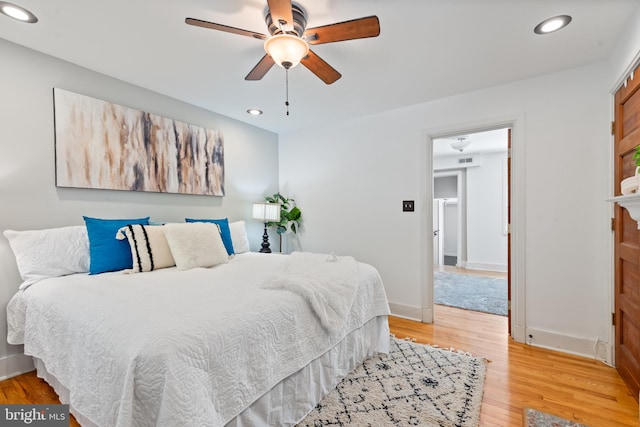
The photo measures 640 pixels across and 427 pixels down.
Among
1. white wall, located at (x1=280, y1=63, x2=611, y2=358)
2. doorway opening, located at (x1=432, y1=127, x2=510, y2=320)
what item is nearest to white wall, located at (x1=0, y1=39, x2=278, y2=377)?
white wall, located at (x1=280, y1=63, x2=611, y2=358)

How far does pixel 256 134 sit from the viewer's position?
4051mm

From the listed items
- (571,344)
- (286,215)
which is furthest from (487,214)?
(286,215)

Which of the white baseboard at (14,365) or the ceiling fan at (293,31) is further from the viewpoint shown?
the white baseboard at (14,365)

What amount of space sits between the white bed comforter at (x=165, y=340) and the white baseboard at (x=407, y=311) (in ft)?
5.00

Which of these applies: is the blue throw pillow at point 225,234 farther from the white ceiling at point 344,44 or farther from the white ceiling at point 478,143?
the white ceiling at point 478,143

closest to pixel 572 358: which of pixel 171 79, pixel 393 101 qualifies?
pixel 393 101

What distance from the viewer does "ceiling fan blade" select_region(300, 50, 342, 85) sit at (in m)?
1.87

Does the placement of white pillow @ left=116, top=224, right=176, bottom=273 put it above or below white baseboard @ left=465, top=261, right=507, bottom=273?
above

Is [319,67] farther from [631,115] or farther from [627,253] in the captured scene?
[627,253]

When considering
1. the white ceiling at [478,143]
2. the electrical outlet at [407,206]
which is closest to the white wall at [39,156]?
the electrical outlet at [407,206]

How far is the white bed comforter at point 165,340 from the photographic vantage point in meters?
1.02

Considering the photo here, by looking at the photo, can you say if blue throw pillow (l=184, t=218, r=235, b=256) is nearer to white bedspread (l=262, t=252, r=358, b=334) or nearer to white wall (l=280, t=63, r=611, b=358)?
white bedspread (l=262, t=252, r=358, b=334)

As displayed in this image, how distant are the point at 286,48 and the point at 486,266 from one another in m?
5.88

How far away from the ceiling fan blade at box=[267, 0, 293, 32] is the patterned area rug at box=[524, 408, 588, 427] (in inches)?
99.4
